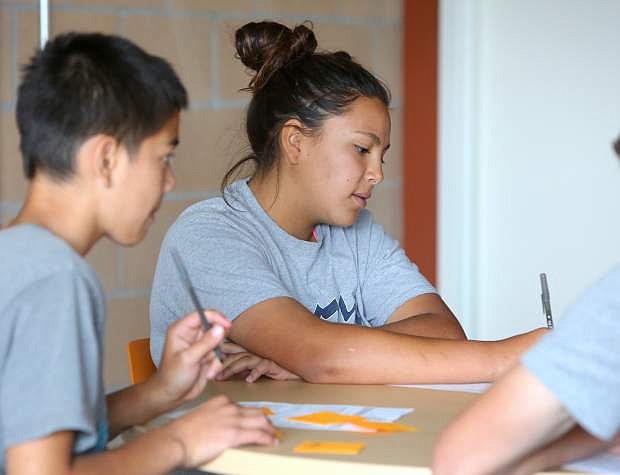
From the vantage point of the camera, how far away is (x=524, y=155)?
386cm

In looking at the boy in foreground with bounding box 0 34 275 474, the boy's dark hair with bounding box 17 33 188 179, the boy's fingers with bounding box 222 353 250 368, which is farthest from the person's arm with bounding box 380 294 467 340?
the boy's dark hair with bounding box 17 33 188 179

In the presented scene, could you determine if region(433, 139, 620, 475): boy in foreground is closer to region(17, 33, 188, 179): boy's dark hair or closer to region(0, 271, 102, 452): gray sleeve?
region(0, 271, 102, 452): gray sleeve

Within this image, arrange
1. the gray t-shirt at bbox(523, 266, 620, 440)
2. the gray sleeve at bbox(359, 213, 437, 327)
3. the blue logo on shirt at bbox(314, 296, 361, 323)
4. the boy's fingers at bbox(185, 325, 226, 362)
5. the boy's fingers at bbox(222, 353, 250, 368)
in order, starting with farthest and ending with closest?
the gray sleeve at bbox(359, 213, 437, 327), the blue logo on shirt at bbox(314, 296, 361, 323), the boy's fingers at bbox(222, 353, 250, 368), the boy's fingers at bbox(185, 325, 226, 362), the gray t-shirt at bbox(523, 266, 620, 440)

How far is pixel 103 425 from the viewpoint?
1.45 m

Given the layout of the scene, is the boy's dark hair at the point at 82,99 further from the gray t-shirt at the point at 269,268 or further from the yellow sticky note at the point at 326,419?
the gray t-shirt at the point at 269,268

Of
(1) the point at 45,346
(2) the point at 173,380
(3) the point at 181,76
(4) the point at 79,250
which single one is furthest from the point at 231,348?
(3) the point at 181,76

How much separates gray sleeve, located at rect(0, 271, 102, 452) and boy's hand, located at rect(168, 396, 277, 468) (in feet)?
0.45

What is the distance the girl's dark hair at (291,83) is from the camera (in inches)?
86.8

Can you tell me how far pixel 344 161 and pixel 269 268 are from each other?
269mm

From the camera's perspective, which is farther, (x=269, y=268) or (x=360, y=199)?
(x=360, y=199)

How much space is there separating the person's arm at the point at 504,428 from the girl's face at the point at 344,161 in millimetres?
972

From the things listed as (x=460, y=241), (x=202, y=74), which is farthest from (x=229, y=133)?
(x=460, y=241)

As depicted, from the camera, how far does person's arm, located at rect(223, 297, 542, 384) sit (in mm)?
1851

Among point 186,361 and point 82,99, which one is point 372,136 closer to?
point 186,361
